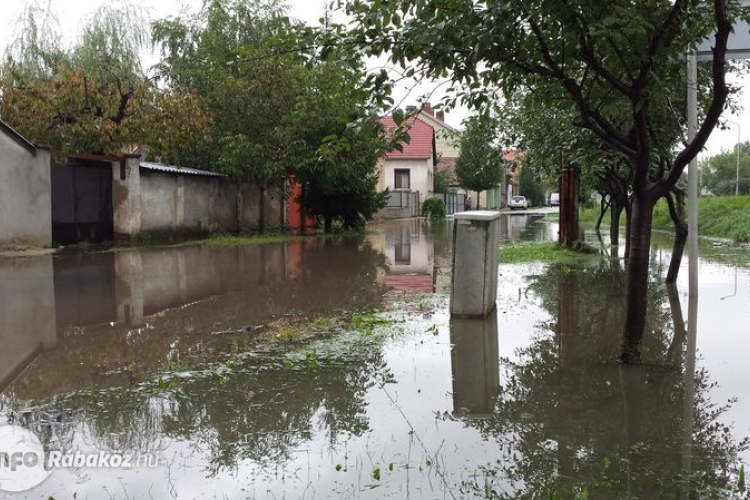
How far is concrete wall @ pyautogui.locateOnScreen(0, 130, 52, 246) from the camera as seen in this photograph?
1548 centimetres

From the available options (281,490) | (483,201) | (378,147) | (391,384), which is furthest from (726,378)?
(483,201)

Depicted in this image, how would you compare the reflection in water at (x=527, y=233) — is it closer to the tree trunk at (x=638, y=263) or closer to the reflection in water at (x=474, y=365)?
the reflection in water at (x=474, y=365)

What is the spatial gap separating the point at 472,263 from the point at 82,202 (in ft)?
43.3

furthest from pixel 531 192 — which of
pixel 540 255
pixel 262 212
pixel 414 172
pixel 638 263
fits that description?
pixel 638 263

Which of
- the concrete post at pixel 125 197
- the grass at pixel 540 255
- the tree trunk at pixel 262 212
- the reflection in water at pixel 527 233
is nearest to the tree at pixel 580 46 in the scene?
the grass at pixel 540 255

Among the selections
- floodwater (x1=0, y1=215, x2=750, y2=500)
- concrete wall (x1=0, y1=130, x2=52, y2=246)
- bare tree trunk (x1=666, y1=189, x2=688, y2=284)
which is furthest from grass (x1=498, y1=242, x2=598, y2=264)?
concrete wall (x1=0, y1=130, x2=52, y2=246)

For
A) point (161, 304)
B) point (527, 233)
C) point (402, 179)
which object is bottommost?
point (161, 304)

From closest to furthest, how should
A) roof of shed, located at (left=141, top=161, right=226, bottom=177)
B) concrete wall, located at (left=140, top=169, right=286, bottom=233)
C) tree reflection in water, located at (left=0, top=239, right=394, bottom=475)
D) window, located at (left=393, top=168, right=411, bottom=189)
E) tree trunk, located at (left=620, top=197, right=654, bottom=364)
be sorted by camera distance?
tree reflection in water, located at (left=0, top=239, right=394, bottom=475) → tree trunk, located at (left=620, top=197, right=654, bottom=364) → roof of shed, located at (left=141, top=161, right=226, bottom=177) → concrete wall, located at (left=140, top=169, right=286, bottom=233) → window, located at (left=393, top=168, right=411, bottom=189)

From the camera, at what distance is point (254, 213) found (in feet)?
86.6

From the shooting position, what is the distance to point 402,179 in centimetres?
4872

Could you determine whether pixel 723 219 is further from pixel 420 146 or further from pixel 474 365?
pixel 420 146

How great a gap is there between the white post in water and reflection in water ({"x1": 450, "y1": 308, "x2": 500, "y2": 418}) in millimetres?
179

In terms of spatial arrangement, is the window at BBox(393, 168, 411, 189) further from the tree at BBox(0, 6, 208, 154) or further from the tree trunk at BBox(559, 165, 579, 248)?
the tree trunk at BBox(559, 165, 579, 248)

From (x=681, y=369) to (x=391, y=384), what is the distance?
2599 mm
